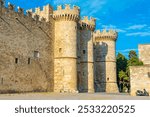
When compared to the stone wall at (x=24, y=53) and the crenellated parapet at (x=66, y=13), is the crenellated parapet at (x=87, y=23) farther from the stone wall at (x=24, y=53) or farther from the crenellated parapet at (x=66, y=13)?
the stone wall at (x=24, y=53)

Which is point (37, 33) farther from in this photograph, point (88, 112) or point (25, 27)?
point (88, 112)

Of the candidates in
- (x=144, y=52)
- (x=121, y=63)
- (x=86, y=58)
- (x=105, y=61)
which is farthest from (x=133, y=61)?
(x=86, y=58)

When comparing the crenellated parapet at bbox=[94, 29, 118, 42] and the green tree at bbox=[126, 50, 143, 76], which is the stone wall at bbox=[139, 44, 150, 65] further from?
the crenellated parapet at bbox=[94, 29, 118, 42]

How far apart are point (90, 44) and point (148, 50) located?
6729 mm

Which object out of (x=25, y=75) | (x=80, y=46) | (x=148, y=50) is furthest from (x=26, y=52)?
(x=148, y=50)

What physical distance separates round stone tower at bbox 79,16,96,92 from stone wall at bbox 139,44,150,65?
5.82 m

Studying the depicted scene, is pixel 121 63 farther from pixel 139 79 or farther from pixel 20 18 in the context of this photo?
pixel 20 18

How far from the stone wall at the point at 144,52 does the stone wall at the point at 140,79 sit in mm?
10470

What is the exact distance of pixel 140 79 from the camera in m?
20.5

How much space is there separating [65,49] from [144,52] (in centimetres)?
992

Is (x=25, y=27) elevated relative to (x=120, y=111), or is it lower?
elevated

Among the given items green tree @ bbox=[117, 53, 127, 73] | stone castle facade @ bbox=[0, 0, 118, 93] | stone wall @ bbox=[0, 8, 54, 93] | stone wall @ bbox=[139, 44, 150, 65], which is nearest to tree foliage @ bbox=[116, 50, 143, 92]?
green tree @ bbox=[117, 53, 127, 73]

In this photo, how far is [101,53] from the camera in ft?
121

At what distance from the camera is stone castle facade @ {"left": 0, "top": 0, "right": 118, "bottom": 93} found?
2153 cm
